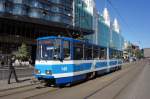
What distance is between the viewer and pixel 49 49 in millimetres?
15945

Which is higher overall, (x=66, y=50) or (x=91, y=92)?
(x=66, y=50)

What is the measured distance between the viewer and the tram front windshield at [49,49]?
15.6 m

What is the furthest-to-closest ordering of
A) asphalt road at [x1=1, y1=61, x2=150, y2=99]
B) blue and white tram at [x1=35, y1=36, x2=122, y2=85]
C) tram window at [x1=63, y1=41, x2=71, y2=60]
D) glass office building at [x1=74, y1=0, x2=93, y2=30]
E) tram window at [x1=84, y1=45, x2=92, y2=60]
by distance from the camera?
glass office building at [x1=74, y1=0, x2=93, y2=30], tram window at [x1=84, y1=45, x2=92, y2=60], tram window at [x1=63, y1=41, x2=71, y2=60], blue and white tram at [x1=35, y1=36, x2=122, y2=85], asphalt road at [x1=1, y1=61, x2=150, y2=99]

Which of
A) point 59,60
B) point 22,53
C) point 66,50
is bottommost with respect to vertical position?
point 59,60

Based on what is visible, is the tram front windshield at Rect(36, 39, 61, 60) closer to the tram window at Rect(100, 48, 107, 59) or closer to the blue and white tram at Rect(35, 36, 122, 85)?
the blue and white tram at Rect(35, 36, 122, 85)

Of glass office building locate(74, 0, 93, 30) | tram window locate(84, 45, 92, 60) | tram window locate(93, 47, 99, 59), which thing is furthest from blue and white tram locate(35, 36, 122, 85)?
glass office building locate(74, 0, 93, 30)

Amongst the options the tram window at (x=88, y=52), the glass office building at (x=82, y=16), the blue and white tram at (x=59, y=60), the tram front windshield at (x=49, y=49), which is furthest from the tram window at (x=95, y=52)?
the glass office building at (x=82, y=16)

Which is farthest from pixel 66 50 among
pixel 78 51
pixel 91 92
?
pixel 91 92

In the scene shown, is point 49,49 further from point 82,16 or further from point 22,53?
point 82,16

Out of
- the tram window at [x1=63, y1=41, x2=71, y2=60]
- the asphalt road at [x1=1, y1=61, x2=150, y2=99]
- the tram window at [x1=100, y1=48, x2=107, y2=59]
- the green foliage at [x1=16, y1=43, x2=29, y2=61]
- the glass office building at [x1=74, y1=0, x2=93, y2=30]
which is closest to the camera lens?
the asphalt road at [x1=1, y1=61, x2=150, y2=99]

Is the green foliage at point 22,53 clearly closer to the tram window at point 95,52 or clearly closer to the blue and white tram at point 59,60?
the tram window at point 95,52

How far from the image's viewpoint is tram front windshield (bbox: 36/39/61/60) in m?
15.6

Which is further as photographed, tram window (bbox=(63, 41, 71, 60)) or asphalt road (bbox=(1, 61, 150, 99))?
→ tram window (bbox=(63, 41, 71, 60))

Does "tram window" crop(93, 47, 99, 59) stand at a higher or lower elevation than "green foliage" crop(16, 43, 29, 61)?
lower
